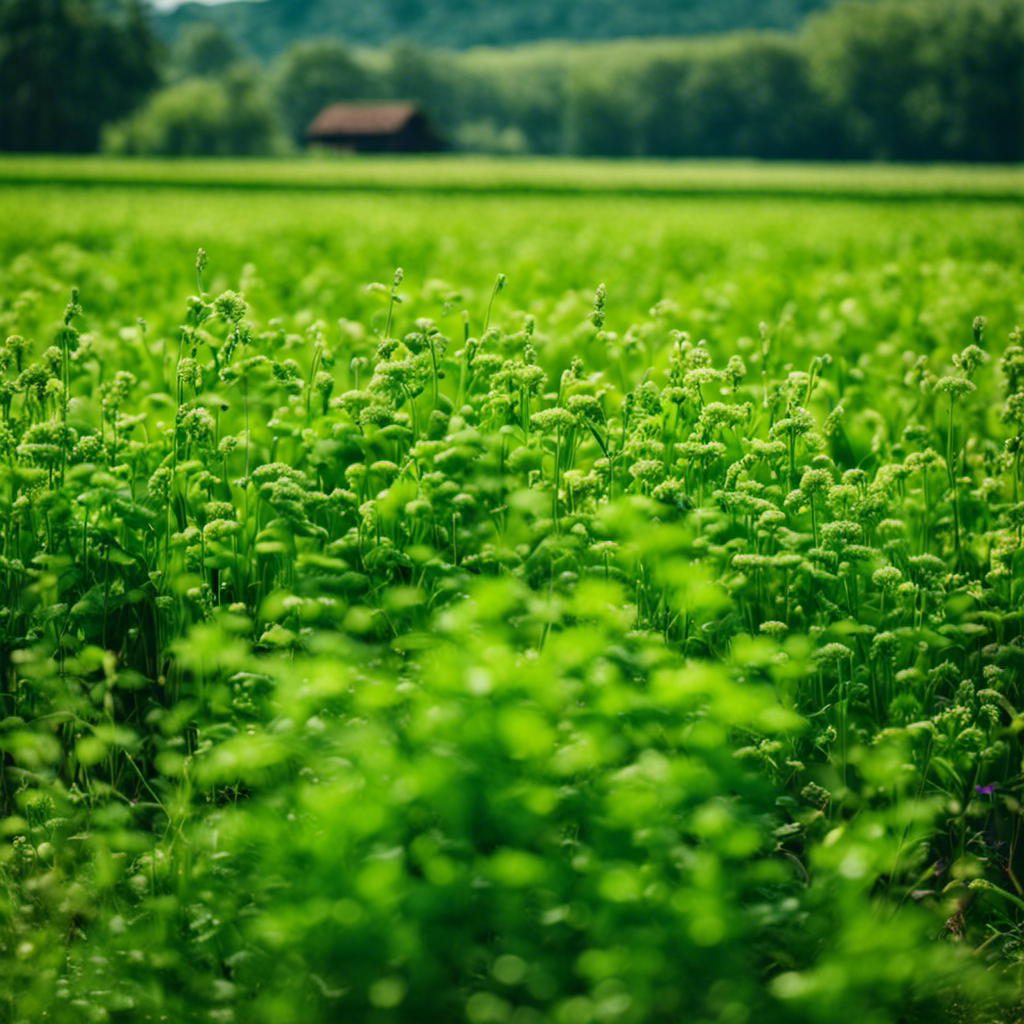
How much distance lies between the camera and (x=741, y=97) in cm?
7594

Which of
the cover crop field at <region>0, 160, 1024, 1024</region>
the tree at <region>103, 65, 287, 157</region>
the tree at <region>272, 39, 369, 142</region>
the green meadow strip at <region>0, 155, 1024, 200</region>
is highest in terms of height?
the tree at <region>272, 39, 369, 142</region>

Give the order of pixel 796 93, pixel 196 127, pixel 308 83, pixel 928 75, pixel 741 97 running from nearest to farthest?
pixel 196 127, pixel 928 75, pixel 741 97, pixel 796 93, pixel 308 83

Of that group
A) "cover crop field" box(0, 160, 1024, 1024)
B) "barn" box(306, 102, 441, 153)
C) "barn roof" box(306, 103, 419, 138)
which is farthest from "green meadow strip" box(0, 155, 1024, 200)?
"barn roof" box(306, 103, 419, 138)

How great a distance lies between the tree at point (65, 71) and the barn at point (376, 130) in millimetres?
18294

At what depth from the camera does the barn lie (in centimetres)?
7562

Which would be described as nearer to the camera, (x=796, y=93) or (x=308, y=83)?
(x=796, y=93)

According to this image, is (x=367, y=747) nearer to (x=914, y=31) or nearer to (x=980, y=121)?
(x=980, y=121)

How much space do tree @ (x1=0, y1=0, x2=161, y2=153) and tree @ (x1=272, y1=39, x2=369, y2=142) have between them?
30406mm

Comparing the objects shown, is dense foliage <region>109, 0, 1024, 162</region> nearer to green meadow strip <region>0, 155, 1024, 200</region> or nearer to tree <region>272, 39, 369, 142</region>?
tree <region>272, 39, 369, 142</region>

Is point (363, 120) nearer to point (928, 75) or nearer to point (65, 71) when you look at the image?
point (65, 71)

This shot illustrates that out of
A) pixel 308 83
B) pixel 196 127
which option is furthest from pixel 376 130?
pixel 308 83

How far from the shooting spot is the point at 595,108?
79312 millimetres

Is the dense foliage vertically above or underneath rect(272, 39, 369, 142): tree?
underneath

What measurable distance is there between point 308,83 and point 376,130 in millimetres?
21545
